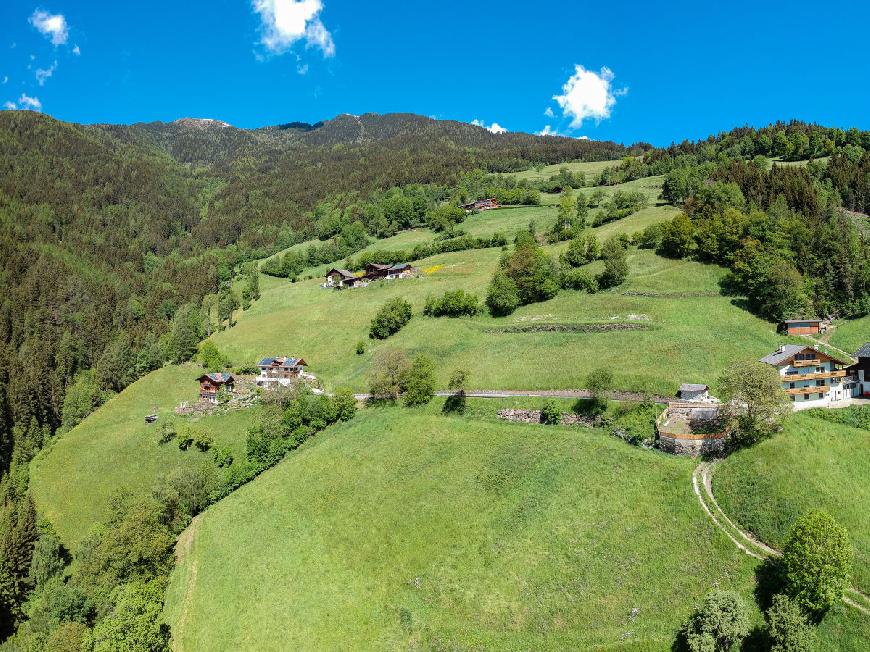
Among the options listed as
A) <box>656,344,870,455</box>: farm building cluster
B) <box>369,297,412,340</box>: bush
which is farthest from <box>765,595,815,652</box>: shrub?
<box>369,297,412,340</box>: bush

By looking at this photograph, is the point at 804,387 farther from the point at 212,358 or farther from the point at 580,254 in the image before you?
the point at 212,358

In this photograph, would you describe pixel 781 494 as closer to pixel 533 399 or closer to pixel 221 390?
pixel 533 399

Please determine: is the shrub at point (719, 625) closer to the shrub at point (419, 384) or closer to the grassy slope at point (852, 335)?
the shrub at point (419, 384)

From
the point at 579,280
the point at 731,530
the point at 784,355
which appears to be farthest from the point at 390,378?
the point at 784,355

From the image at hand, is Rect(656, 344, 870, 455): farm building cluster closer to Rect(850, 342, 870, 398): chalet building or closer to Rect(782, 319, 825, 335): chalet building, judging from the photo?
Rect(850, 342, 870, 398): chalet building

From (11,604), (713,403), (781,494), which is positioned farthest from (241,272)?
A: (781,494)

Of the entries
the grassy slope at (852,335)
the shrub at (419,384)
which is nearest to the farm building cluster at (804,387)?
the grassy slope at (852,335)
